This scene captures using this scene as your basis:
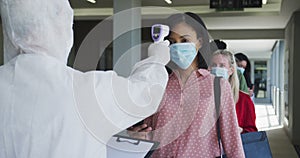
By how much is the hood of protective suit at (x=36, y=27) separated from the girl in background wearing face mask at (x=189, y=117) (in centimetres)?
48

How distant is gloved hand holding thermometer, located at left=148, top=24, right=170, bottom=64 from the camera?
49.0 inches

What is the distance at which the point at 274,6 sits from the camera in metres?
8.51

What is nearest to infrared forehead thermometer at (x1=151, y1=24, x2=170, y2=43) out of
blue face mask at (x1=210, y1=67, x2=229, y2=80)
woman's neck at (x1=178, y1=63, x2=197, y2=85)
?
woman's neck at (x1=178, y1=63, x2=197, y2=85)

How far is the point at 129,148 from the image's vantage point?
4.72 ft

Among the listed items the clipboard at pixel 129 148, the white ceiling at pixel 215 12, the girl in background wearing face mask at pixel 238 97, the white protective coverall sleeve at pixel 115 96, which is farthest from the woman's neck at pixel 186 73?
the white ceiling at pixel 215 12

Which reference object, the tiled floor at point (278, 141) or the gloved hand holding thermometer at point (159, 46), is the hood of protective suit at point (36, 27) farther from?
the tiled floor at point (278, 141)

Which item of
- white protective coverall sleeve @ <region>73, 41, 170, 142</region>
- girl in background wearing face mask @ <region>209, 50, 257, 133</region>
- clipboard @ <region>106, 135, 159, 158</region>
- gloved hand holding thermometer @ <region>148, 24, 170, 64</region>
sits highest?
gloved hand holding thermometer @ <region>148, 24, 170, 64</region>

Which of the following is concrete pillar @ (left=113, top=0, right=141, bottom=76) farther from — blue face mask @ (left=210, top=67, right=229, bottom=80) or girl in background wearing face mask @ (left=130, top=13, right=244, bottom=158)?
girl in background wearing face mask @ (left=130, top=13, right=244, bottom=158)

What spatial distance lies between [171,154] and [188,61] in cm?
38

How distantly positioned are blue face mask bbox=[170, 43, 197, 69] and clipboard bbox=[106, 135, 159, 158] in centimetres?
38

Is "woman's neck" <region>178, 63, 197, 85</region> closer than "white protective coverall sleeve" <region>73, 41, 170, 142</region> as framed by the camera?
No

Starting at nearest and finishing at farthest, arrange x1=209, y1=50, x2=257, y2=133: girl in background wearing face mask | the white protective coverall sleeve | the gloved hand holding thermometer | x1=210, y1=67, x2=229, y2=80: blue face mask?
the white protective coverall sleeve, the gloved hand holding thermometer, x1=210, y1=67, x2=229, y2=80: blue face mask, x1=209, y1=50, x2=257, y2=133: girl in background wearing face mask

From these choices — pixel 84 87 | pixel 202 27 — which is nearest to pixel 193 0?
pixel 202 27

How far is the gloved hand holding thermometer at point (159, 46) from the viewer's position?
124cm
